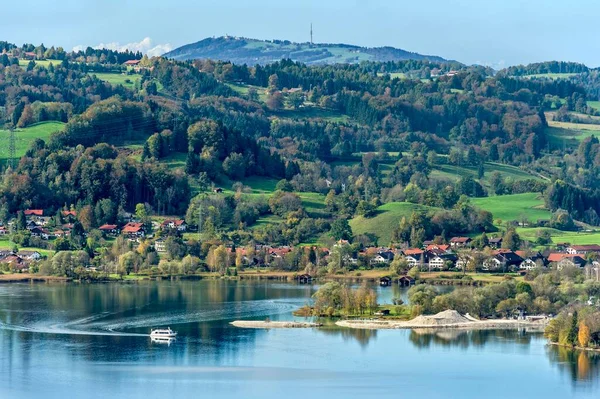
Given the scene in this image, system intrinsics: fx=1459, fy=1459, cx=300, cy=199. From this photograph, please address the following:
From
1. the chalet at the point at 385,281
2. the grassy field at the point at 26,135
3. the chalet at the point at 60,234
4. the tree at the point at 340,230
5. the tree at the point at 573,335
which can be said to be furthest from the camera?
the grassy field at the point at 26,135

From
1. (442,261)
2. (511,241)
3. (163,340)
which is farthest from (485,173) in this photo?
(163,340)

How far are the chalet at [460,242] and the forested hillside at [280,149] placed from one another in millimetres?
1370

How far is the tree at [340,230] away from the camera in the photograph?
78.2 metres

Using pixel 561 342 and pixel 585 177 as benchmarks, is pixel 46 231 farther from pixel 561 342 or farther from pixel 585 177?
pixel 585 177

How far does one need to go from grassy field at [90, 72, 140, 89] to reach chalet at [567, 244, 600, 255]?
2253 inches

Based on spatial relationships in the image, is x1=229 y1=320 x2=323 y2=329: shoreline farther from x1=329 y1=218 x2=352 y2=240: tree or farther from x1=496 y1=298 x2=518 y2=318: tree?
x1=329 y1=218 x2=352 y2=240: tree

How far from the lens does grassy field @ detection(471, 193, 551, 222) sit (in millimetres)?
87375

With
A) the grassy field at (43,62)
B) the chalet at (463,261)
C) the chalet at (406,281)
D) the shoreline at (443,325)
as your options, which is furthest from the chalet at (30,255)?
the grassy field at (43,62)

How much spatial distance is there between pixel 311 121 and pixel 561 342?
7649 centimetres

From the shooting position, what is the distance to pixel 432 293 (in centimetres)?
5125

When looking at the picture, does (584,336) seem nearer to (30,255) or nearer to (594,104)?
(30,255)

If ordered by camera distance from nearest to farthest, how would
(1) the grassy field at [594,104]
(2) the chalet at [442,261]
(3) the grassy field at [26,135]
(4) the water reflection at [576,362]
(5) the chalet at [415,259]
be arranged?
(4) the water reflection at [576,362]
(2) the chalet at [442,261]
(5) the chalet at [415,259]
(3) the grassy field at [26,135]
(1) the grassy field at [594,104]

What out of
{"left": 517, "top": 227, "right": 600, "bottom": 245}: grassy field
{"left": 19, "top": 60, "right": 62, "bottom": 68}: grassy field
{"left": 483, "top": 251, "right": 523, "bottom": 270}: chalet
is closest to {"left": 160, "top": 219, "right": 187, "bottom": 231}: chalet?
{"left": 483, "top": 251, "right": 523, "bottom": 270}: chalet

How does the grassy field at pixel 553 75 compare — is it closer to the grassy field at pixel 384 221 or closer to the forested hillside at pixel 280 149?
the forested hillside at pixel 280 149
